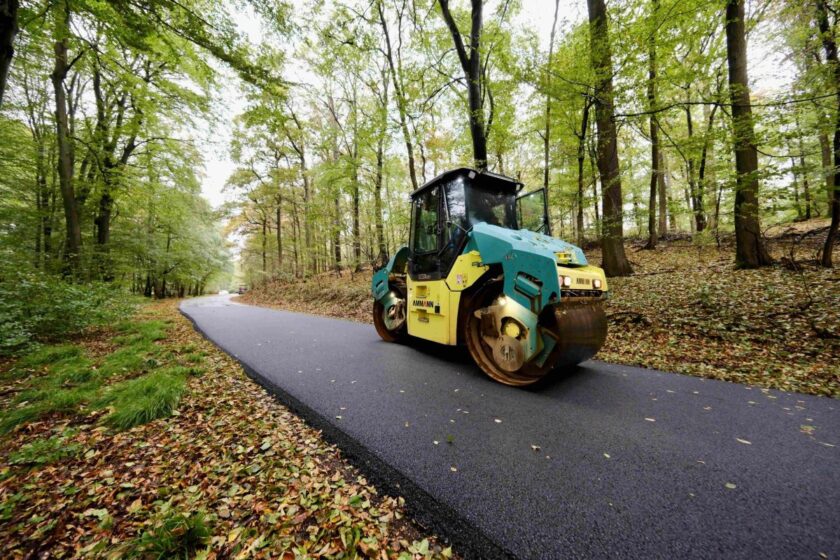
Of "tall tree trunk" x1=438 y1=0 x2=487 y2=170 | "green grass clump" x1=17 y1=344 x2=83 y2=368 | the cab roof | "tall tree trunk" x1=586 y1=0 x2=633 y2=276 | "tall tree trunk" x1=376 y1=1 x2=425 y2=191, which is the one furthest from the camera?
"tall tree trunk" x1=376 y1=1 x2=425 y2=191

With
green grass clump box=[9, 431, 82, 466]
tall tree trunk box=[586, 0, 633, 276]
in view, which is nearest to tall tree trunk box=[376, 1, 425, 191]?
tall tree trunk box=[586, 0, 633, 276]

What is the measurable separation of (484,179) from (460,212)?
65 cm

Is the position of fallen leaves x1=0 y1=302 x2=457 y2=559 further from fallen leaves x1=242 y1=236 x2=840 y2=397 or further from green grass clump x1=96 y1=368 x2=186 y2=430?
fallen leaves x1=242 y1=236 x2=840 y2=397

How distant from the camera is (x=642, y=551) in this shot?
52.1 inches

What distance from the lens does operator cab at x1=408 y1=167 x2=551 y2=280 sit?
3973 millimetres

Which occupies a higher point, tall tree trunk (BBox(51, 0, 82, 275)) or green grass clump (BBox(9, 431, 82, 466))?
tall tree trunk (BBox(51, 0, 82, 275))

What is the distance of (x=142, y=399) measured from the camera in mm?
2973

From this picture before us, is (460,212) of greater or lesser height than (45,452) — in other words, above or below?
above

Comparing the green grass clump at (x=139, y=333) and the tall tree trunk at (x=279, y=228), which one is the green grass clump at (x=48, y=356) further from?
the tall tree trunk at (x=279, y=228)

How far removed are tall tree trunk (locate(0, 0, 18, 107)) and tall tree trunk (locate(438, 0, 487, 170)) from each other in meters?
7.36

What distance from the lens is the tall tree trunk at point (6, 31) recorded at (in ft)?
10.1

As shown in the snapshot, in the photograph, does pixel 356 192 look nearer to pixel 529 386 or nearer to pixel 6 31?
pixel 6 31

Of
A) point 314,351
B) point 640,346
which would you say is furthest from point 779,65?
point 314,351

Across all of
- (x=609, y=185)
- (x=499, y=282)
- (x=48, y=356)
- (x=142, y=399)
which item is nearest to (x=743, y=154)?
(x=609, y=185)
